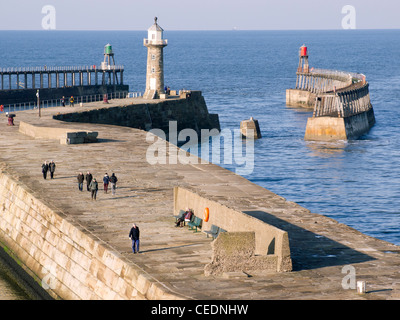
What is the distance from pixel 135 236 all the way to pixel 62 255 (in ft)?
21.0

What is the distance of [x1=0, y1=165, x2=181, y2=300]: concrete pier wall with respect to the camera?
2855cm

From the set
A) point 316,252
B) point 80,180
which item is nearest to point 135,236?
point 316,252

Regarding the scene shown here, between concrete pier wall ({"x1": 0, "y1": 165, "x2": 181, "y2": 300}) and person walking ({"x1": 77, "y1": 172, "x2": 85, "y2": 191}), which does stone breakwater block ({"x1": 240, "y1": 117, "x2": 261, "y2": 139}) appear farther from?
person walking ({"x1": 77, "y1": 172, "x2": 85, "y2": 191})

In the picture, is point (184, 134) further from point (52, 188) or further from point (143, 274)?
point (143, 274)

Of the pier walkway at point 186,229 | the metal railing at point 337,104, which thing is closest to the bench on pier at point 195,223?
the pier walkway at point 186,229

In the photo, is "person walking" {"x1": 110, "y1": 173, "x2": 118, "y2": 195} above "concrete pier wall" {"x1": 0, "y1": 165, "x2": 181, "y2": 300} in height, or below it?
above

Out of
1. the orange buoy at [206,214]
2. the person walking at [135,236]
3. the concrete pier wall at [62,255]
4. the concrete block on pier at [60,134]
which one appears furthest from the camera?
the concrete block on pier at [60,134]

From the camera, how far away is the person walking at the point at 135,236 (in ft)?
97.8

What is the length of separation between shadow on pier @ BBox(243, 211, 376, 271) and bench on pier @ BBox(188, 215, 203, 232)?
3.85 meters

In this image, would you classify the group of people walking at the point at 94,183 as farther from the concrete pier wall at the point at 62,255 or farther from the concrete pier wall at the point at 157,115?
the concrete pier wall at the point at 157,115

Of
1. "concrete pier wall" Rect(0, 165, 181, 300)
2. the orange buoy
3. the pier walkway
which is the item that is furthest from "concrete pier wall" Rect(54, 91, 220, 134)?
the orange buoy

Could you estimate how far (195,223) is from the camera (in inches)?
1320

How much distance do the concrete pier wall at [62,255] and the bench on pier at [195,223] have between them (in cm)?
403

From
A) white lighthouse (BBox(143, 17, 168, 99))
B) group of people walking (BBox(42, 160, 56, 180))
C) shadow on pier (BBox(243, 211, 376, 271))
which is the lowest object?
shadow on pier (BBox(243, 211, 376, 271))
